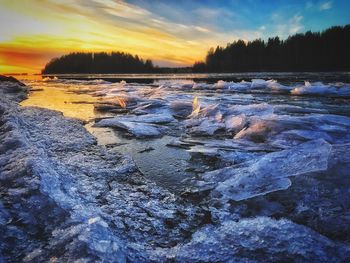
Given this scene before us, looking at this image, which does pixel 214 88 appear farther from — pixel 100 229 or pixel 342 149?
pixel 100 229

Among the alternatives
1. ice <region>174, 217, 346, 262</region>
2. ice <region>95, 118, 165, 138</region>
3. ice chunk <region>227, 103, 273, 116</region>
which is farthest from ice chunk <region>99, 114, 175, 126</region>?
ice <region>174, 217, 346, 262</region>

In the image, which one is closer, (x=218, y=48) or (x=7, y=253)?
(x=7, y=253)

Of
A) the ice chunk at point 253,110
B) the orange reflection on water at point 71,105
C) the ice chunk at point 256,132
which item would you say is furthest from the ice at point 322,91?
the ice chunk at point 256,132

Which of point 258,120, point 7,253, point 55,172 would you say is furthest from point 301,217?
point 258,120

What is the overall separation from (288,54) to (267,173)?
79919 mm

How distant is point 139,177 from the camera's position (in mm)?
2914

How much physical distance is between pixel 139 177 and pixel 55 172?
0.82m

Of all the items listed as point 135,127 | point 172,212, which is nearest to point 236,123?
point 135,127

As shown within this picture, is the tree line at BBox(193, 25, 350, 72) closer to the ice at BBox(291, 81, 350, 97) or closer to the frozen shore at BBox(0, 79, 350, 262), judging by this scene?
the ice at BBox(291, 81, 350, 97)

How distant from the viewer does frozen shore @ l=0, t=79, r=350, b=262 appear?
1.64 meters

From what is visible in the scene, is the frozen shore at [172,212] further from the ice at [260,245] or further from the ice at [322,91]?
the ice at [322,91]

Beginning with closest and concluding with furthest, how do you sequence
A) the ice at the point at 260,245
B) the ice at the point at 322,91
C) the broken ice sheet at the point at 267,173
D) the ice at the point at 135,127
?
the ice at the point at 260,245 < the broken ice sheet at the point at 267,173 < the ice at the point at 135,127 < the ice at the point at 322,91

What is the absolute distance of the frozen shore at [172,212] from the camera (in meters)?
1.64

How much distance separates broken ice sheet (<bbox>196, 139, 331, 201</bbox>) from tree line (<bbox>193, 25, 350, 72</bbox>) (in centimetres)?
6070
